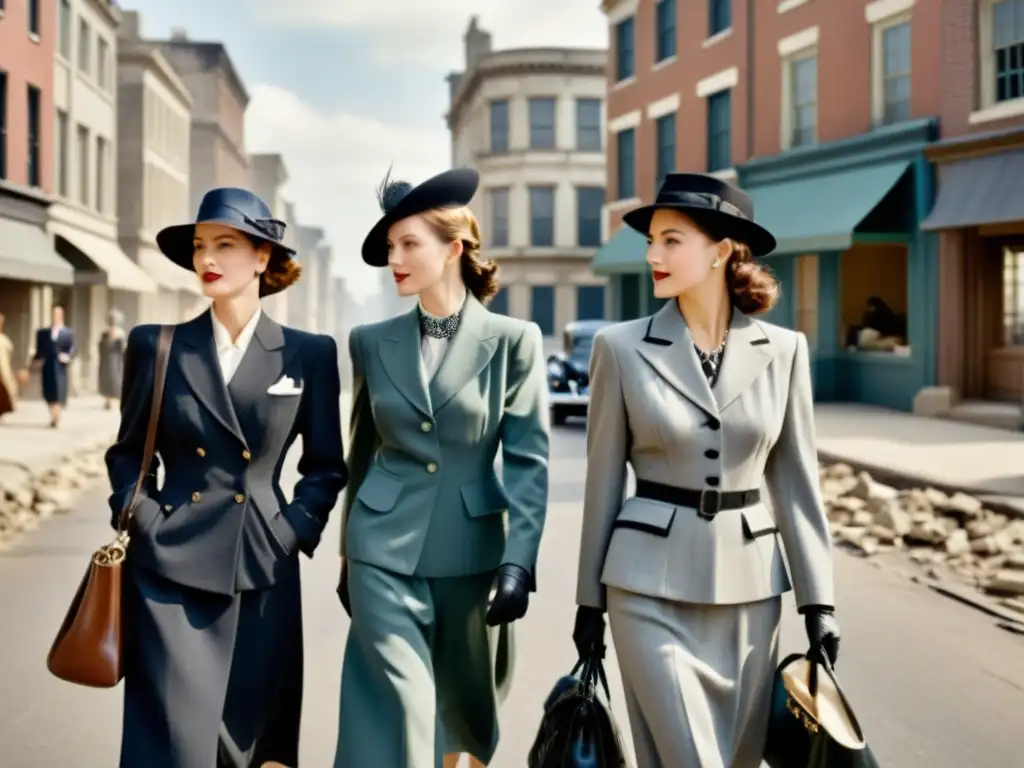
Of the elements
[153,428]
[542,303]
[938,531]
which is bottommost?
[938,531]

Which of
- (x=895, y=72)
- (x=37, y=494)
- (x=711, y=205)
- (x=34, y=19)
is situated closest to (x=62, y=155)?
(x=34, y=19)

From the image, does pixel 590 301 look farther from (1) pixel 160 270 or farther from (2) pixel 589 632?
(2) pixel 589 632

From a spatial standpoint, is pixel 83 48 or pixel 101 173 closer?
pixel 83 48

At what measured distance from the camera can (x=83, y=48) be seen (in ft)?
109

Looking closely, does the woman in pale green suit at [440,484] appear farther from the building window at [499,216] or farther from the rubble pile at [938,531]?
the building window at [499,216]

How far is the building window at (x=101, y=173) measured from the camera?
3459 centimetres

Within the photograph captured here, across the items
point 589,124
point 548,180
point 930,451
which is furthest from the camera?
point 589,124

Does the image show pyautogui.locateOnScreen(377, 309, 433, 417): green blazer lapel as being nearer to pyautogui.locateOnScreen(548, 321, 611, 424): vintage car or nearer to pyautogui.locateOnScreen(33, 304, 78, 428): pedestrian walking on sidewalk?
pyautogui.locateOnScreen(548, 321, 611, 424): vintage car

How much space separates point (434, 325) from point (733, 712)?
1.60m

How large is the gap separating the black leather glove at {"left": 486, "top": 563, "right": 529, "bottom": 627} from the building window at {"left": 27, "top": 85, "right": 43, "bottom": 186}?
2734 cm

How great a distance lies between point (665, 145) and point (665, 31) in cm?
290

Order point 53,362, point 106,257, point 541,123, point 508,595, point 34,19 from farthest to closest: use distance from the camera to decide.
Answer: 1. point 541,123
2. point 106,257
3. point 34,19
4. point 53,362
5. point 508,595

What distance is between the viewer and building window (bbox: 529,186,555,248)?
5556 centimetres

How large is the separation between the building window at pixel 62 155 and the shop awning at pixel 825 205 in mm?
17279
